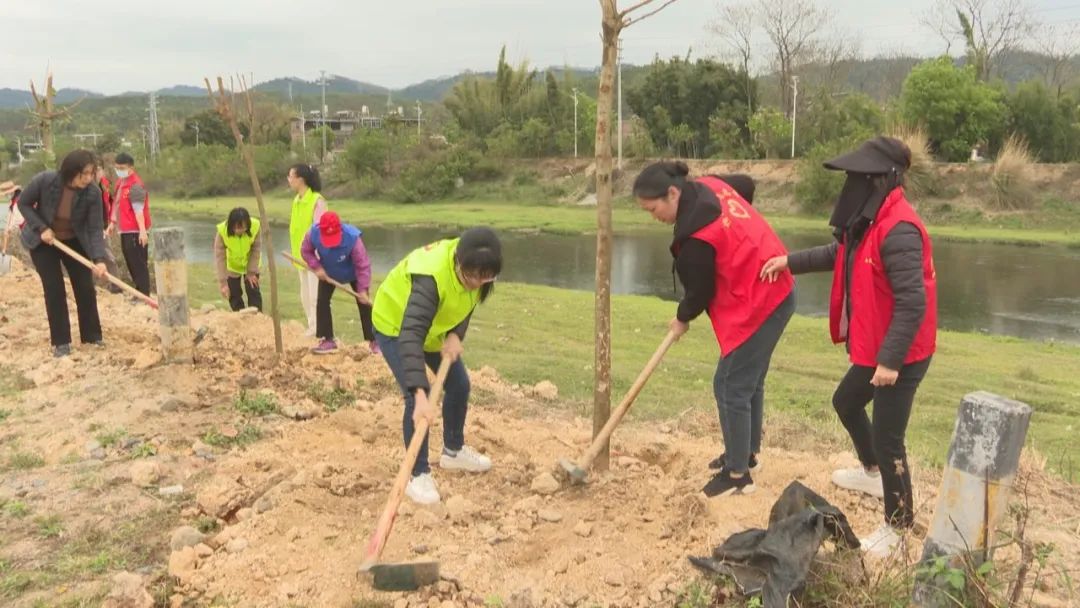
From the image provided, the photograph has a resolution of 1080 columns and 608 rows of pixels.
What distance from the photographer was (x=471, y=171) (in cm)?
4875

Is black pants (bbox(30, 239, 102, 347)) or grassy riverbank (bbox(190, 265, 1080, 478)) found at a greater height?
black pants (bbox(30, 239, 102, 347))

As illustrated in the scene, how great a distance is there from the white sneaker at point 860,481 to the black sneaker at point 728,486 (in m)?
0.46

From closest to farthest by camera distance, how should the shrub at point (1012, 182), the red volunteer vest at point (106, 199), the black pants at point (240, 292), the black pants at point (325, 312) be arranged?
the black pants at point (325, 312), the black pants at point (240, 292), the red volunteer vest at point (106, 199), the shrub at point (1012, 182)

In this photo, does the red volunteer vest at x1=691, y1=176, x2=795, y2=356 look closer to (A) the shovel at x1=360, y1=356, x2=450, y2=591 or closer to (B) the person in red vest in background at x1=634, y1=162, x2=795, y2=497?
(B) the person in red vest in background at x1=634, y1=162, x2=795, y2=497

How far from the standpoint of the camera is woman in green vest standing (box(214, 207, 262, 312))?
27.2 feet

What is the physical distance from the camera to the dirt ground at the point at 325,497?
11.0 feet

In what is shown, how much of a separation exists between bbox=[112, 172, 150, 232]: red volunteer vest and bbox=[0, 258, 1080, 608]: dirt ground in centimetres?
343

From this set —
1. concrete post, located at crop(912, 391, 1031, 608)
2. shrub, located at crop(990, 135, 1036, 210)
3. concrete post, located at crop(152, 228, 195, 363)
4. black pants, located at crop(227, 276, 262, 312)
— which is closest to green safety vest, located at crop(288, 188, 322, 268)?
concrete post, located at crop(152, 228, 195, 363)

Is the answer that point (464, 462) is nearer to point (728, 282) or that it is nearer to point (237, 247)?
point (728, 282)

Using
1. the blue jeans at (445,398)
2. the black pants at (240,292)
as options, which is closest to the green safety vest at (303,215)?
the black pants at (240,292)

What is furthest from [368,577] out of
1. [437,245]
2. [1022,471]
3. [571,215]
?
[571,215]

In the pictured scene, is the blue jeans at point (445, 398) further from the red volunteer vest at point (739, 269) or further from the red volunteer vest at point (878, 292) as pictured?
the red volunteer vest at point (878, 292)

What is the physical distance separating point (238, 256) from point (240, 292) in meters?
0.56

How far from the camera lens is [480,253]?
3.57 meters
